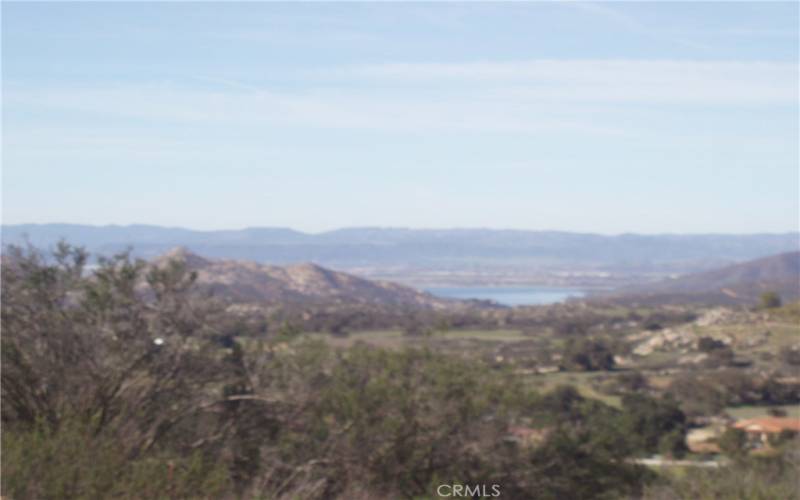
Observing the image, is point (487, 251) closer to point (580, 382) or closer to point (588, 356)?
point (588, 356)

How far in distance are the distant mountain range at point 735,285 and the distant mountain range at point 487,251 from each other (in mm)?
13150

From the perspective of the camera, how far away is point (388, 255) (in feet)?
286

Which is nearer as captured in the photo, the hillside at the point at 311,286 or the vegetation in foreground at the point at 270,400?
the vegetation in foreground at the point at 270,400

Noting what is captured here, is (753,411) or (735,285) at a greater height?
(735,285)

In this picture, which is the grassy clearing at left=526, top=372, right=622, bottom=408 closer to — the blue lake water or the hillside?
the hillside

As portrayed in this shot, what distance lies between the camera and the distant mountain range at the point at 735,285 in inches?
1929

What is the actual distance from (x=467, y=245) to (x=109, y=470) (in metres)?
87.8

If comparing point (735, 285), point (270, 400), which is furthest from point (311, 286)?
point (270, 400)

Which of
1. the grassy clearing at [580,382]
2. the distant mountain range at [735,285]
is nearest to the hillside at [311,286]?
the distant mountain range at [735,285]

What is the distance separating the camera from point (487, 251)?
96.1 m

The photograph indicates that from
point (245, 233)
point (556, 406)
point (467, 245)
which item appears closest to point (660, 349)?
point (556, 406)

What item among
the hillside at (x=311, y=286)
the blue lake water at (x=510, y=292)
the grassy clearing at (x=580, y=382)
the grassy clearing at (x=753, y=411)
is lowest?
the blue lake water at (x=510, y=292)

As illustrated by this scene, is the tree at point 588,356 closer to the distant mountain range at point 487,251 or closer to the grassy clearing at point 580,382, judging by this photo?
the grassy clearing at point 580,382

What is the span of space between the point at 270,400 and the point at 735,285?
46842 mm
